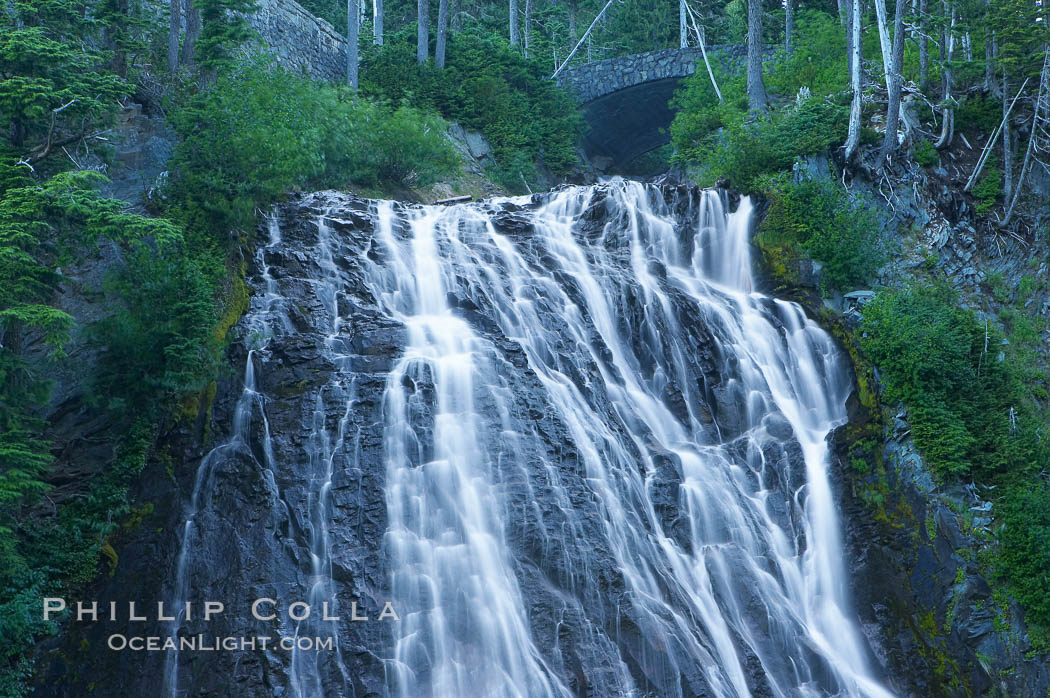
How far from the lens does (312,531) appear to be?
12.1 meters

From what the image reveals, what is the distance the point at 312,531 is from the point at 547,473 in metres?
3.48

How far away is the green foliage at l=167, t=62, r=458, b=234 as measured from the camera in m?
16.5

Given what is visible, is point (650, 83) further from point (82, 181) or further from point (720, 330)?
point (82, 181)

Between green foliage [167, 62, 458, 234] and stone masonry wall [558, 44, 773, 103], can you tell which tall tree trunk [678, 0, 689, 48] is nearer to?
stone masonry wall [558, 44, 773, 103]

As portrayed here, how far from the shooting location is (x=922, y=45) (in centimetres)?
2242

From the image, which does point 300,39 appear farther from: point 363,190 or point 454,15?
point 454,15

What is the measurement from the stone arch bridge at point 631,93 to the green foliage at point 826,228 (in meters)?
12.7

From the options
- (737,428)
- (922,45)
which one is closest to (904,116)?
(922,45)

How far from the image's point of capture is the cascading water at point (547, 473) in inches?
452

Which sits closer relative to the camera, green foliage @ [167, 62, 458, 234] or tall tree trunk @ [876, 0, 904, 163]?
green foliage @ [167, 62, 458, 234]

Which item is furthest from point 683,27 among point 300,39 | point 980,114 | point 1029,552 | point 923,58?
point 1029,552

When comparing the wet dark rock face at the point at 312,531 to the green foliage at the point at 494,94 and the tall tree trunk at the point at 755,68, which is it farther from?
the green foliage at the point at 494,94

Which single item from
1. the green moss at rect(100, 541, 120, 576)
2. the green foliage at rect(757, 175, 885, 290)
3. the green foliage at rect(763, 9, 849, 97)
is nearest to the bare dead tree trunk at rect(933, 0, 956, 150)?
the green foliage at rect(757, 175, 885, 290)

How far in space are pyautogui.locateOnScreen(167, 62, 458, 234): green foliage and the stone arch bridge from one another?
994 cm
